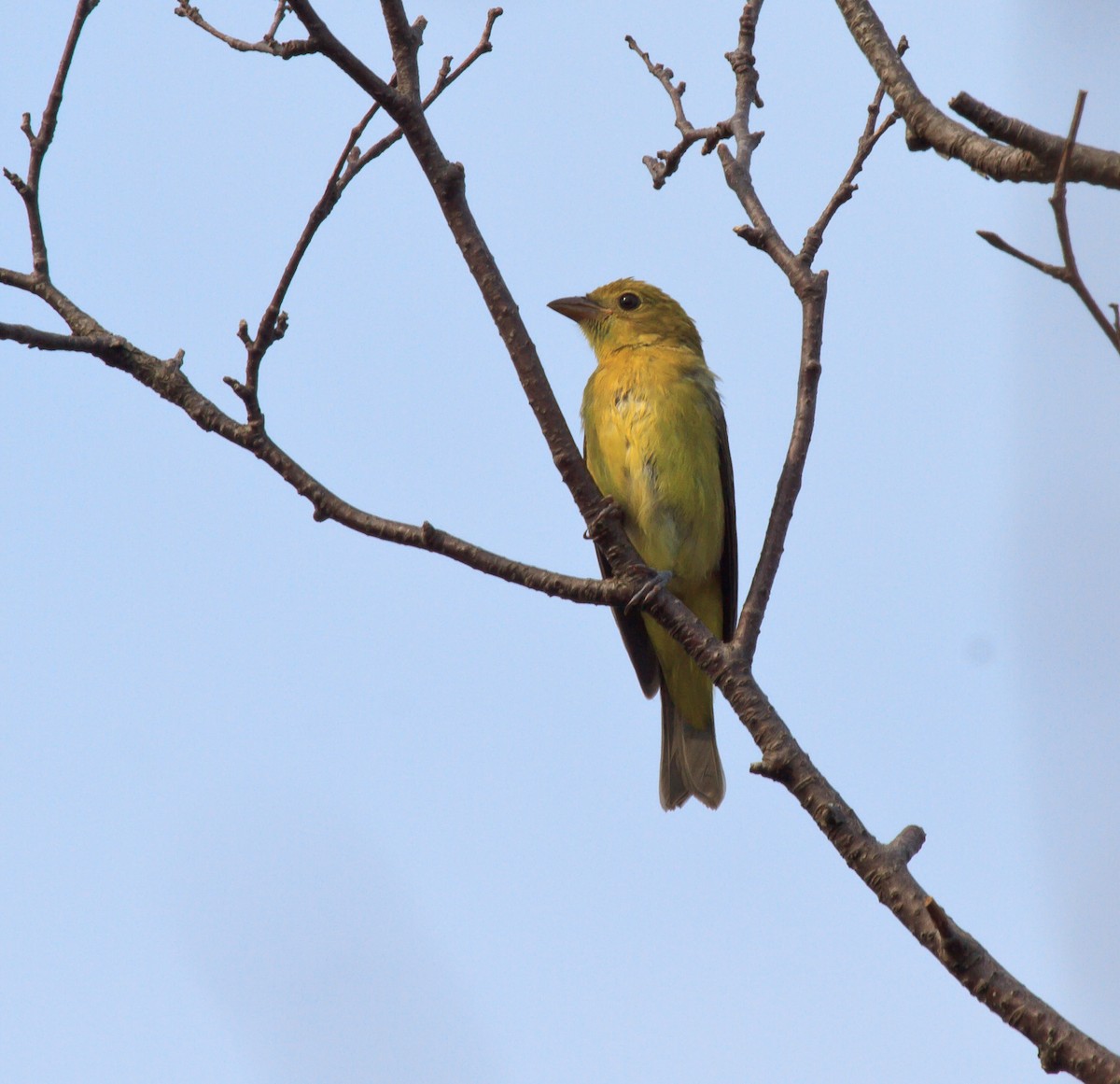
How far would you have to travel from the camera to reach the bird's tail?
6.82 metres

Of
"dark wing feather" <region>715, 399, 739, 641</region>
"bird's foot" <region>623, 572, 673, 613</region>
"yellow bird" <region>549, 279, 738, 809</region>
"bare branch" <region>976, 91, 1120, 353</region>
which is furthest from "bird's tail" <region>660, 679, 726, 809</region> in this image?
"bare branch" <region>976, 91, 1120, 353</region>

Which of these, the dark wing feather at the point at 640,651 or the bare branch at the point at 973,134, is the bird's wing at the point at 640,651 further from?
the bare branch at the point at 973,134

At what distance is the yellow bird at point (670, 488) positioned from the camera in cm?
654

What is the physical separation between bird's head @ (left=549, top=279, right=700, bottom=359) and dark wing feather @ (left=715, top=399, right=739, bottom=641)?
0.72m

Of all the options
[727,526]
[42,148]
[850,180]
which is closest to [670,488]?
[727,526]

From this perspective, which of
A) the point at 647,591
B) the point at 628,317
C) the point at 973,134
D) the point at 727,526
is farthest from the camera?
the point at 628,317

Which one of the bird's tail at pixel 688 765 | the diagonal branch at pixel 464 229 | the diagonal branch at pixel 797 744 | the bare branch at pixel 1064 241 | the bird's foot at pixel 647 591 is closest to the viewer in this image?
the bare branch at pixel 1064 241

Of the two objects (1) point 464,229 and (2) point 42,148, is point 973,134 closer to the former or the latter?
(1) point 464,229

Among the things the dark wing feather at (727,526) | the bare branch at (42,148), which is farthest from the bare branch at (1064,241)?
the dark wing feather at (727,526)

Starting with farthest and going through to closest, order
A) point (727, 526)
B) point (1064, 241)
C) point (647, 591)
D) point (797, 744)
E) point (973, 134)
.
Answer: point (727, 526) < point (647, 591) < point (797, 744) < point (973, 134) < point (1064, 241)

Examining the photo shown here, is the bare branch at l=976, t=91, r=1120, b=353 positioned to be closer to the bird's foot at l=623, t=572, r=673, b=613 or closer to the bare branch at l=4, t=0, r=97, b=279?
the bird's foot at l=623, t=572, r=673, b=613

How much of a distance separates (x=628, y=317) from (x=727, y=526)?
4.76 ft

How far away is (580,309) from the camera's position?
25.2ft

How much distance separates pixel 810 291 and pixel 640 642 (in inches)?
135
